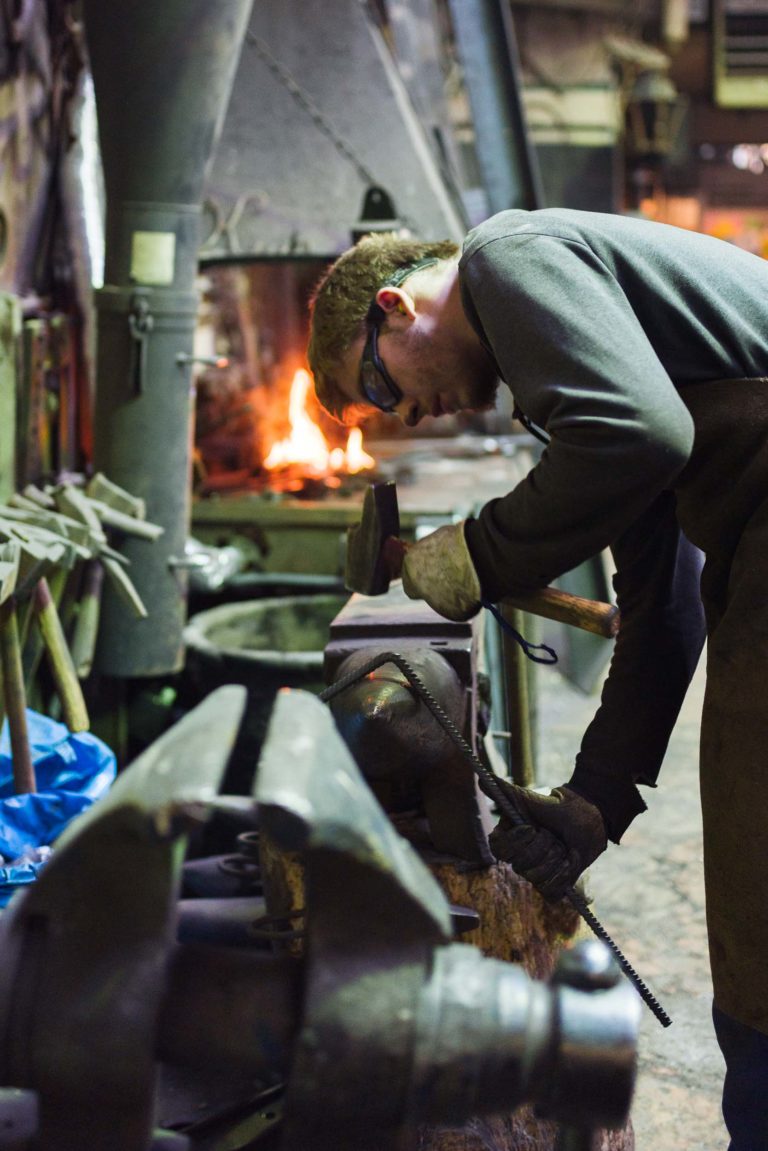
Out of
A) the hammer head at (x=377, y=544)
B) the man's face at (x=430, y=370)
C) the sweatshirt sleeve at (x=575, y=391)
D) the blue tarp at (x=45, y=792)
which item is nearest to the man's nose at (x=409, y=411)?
the man's face at (x=430, y=370)

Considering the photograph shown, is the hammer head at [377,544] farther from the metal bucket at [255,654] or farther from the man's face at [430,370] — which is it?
the metal bucket at [255,654]

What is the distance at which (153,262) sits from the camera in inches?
149

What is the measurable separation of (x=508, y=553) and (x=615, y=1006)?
0.84m

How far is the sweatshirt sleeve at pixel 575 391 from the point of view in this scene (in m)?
1.63

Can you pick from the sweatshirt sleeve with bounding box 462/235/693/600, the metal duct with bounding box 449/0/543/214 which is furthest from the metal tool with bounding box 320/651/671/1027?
the metal duct with bounding box 449/0/543/214

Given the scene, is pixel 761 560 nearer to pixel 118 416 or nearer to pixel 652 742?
pixel 652 742

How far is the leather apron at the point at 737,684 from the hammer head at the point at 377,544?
22.5 inches

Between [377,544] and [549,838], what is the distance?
2.07 feet

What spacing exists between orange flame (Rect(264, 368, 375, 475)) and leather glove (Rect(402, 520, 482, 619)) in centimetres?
346

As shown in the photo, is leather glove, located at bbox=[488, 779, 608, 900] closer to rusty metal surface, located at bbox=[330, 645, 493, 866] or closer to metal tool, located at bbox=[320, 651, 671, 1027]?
metal tool, located at bbox=[320, 651, 671, 1027]

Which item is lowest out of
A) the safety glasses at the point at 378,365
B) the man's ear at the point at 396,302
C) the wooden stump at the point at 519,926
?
the wooden stump at the point at 519,926

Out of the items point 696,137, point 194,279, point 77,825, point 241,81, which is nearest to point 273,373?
point 241,81

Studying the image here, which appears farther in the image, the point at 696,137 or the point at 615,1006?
the point at 696,137

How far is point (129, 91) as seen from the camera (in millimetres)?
3578
